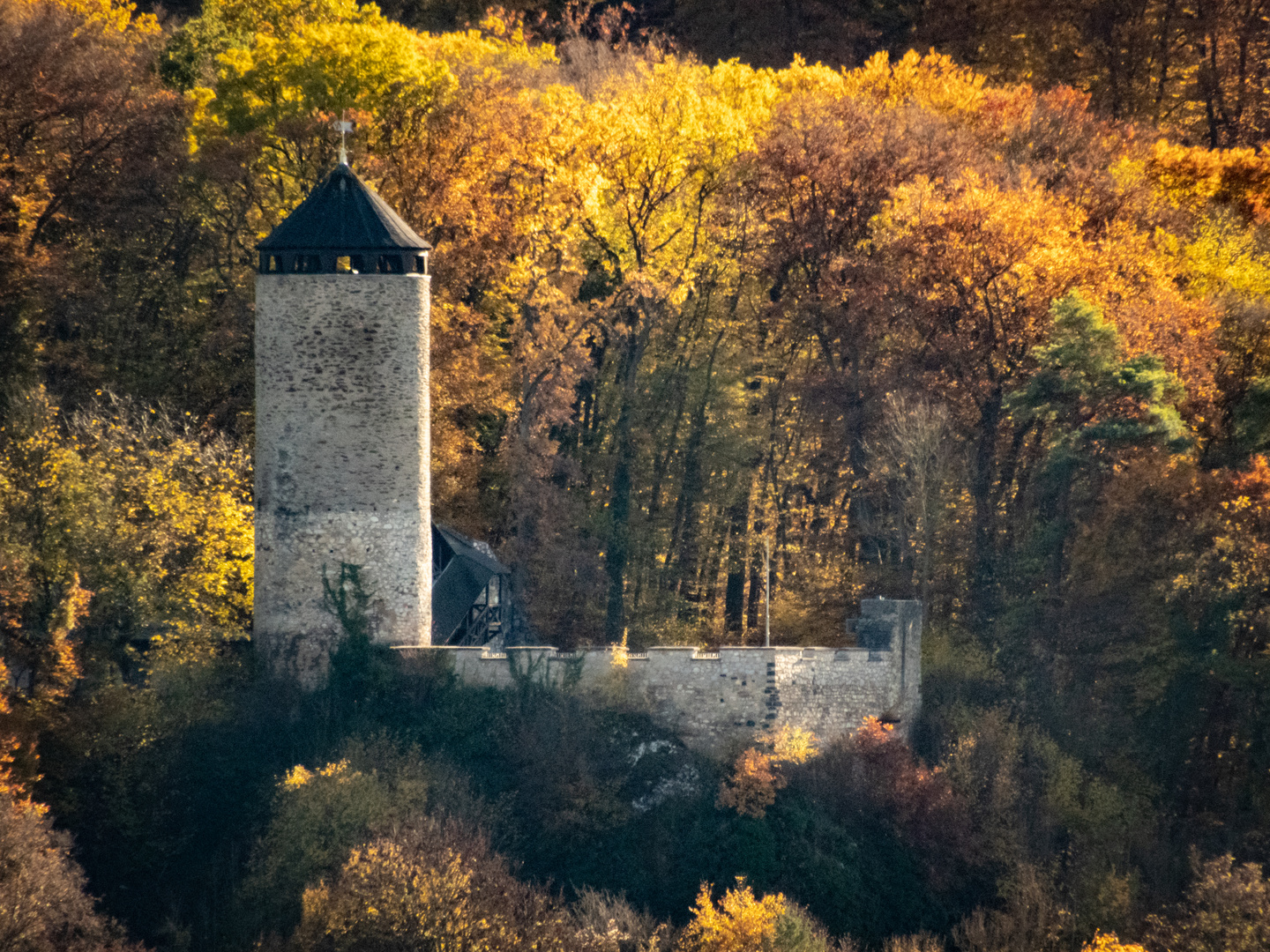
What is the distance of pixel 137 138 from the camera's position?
5150 centimetres

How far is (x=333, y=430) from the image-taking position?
39.8 metres

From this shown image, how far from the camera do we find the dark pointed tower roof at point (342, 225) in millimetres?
39938

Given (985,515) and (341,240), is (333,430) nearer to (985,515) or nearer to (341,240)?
(341,240)

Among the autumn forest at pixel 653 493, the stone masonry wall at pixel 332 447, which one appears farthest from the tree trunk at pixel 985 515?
the stone masonry wall at pixel 332 447

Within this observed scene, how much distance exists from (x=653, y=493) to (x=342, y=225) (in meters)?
12.5

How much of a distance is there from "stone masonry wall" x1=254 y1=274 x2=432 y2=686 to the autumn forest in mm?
1262

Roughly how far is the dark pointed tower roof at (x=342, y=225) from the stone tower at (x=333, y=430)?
0.03 metres

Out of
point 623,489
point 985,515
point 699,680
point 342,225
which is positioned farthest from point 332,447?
point 985,515

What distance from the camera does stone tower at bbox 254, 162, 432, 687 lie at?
39.8 metres

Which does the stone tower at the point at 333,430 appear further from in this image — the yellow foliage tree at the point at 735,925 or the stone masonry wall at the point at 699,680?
the yellow foliage tree at the point at 735,925

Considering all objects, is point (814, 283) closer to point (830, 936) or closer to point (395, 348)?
point (395, 348)

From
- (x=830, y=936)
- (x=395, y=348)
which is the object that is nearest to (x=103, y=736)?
(x=395, y=348)

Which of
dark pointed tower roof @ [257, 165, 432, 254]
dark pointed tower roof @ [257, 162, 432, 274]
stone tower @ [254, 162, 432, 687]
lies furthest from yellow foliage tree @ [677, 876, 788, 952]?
dark pointed tower roof @ [257, 165, 432, 254]

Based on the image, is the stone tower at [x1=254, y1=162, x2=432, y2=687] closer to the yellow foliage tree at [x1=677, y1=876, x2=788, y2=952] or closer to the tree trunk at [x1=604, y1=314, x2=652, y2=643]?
the yellow foliage tree at [x1=677, y1=876, x2=788, y2=952]
